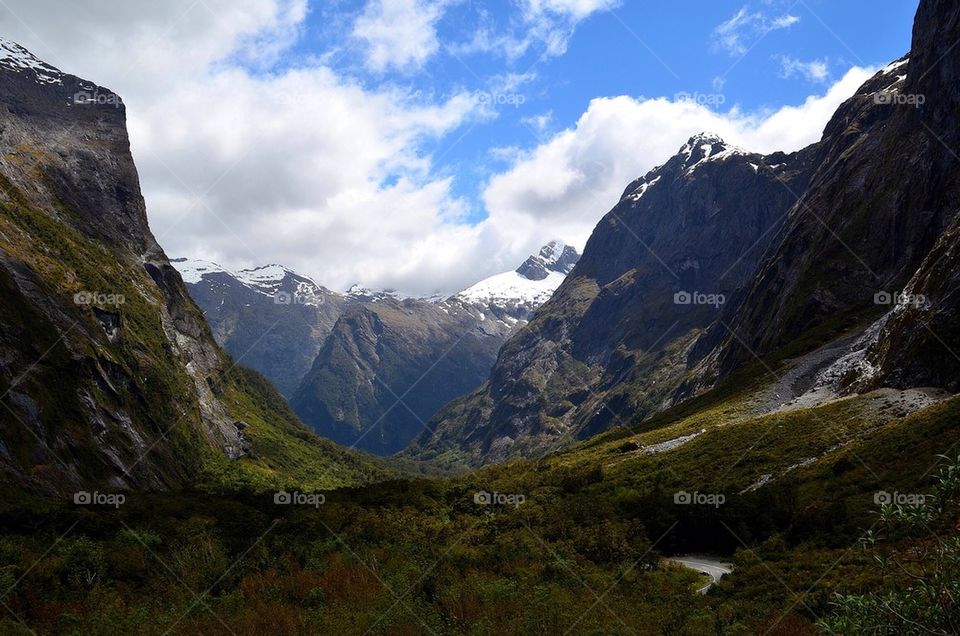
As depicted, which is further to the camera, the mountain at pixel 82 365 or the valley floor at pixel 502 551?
the mountain at pixel 82 365

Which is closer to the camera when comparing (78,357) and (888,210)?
(78,357)

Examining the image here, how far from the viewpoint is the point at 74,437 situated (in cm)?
8988

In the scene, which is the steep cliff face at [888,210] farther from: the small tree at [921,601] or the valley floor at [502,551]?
the small tree at [921,601]

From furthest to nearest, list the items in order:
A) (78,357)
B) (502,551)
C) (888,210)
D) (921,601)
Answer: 1. (888,210)
2. (78,357)
3. (502,551)
4. (921,601)

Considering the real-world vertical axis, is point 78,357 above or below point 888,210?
above

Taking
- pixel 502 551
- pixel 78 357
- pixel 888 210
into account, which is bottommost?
pixel 502 551

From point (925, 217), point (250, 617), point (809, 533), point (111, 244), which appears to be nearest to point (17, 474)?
point (250, 617)

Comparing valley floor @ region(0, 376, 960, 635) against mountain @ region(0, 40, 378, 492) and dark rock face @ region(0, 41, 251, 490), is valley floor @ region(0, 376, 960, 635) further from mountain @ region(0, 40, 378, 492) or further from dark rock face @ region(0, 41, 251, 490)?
dark rock face @ region(0, 41, 251, 490)

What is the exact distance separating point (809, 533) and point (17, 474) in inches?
3210

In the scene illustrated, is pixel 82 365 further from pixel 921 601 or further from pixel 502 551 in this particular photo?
pixel 921 601

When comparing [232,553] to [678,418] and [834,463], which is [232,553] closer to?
[834,463]

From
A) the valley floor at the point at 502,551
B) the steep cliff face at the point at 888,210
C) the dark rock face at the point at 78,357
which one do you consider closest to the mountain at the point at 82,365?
the dark rock face at the point at 78,357

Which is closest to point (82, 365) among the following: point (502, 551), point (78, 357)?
point (78, 357)

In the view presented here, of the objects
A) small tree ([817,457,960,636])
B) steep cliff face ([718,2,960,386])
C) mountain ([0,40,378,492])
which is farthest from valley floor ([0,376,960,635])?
steep cliff face ([718,2,960,386])
